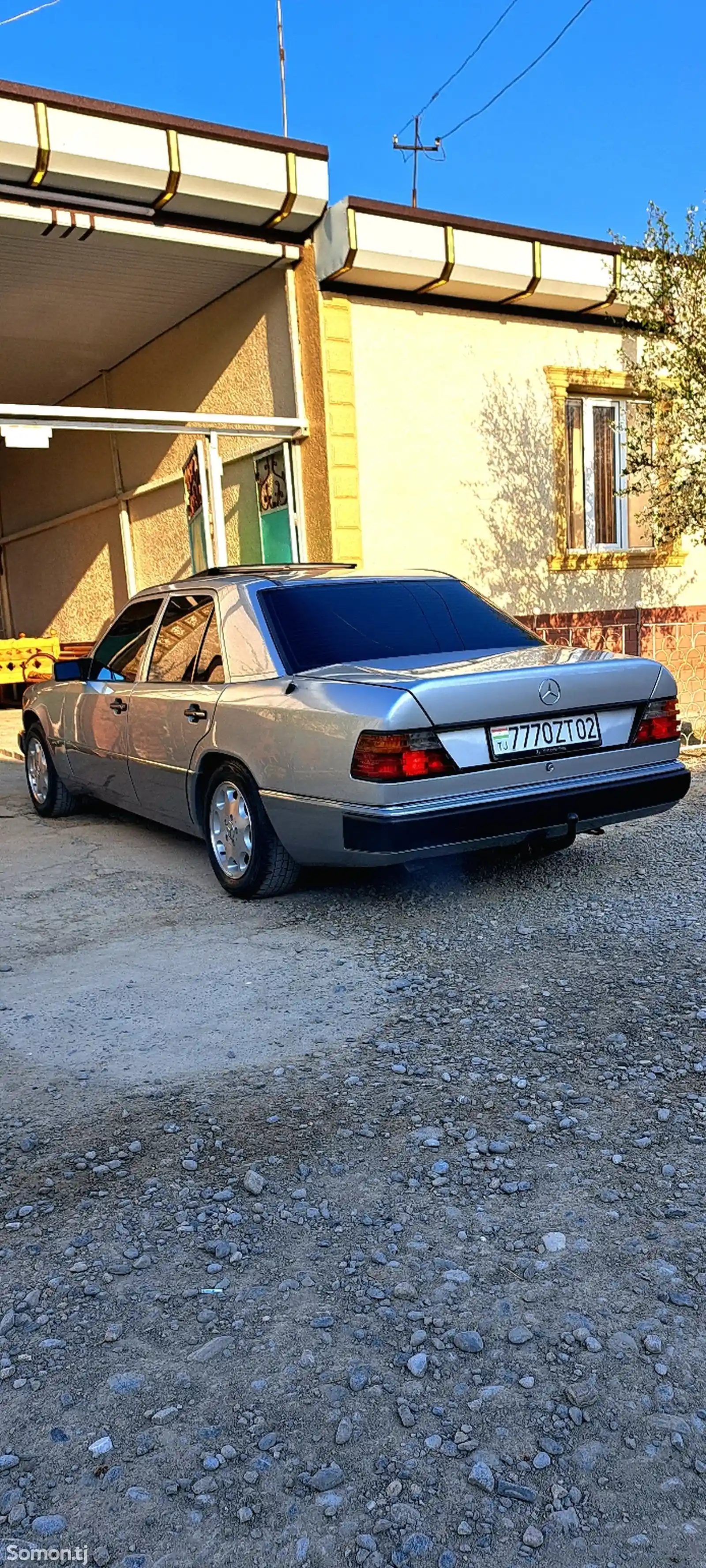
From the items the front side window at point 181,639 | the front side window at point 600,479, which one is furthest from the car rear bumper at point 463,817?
the front side window at point 600,479

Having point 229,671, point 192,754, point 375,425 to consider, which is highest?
point 375,425

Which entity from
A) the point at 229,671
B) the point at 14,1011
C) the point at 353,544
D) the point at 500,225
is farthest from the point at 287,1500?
the point at 500,225

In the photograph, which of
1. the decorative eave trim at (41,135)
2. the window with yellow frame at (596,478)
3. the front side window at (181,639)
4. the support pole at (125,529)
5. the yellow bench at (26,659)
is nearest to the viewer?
the front side window at (181,639)

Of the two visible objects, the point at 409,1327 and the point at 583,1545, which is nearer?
the point at 583,1545

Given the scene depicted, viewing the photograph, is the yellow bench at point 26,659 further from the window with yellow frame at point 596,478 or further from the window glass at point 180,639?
the window glass at point 180,639

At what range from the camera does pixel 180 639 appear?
5723mm

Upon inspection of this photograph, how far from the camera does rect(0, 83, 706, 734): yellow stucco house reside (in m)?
9.40

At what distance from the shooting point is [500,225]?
10.6 m

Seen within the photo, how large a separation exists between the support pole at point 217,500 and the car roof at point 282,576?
566 centimetres

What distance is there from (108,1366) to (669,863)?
13.0 ft

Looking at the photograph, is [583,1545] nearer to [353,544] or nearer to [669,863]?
[669,863]

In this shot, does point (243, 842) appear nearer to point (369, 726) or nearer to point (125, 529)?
point (369, 726)

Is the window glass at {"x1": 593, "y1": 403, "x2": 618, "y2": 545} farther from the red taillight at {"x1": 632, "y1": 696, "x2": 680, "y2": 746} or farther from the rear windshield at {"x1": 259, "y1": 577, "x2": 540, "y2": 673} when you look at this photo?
the red taillight at {"x1": 632, "y1": 696, "x2": 680, "y2": 746}

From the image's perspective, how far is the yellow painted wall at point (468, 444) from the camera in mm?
10531
